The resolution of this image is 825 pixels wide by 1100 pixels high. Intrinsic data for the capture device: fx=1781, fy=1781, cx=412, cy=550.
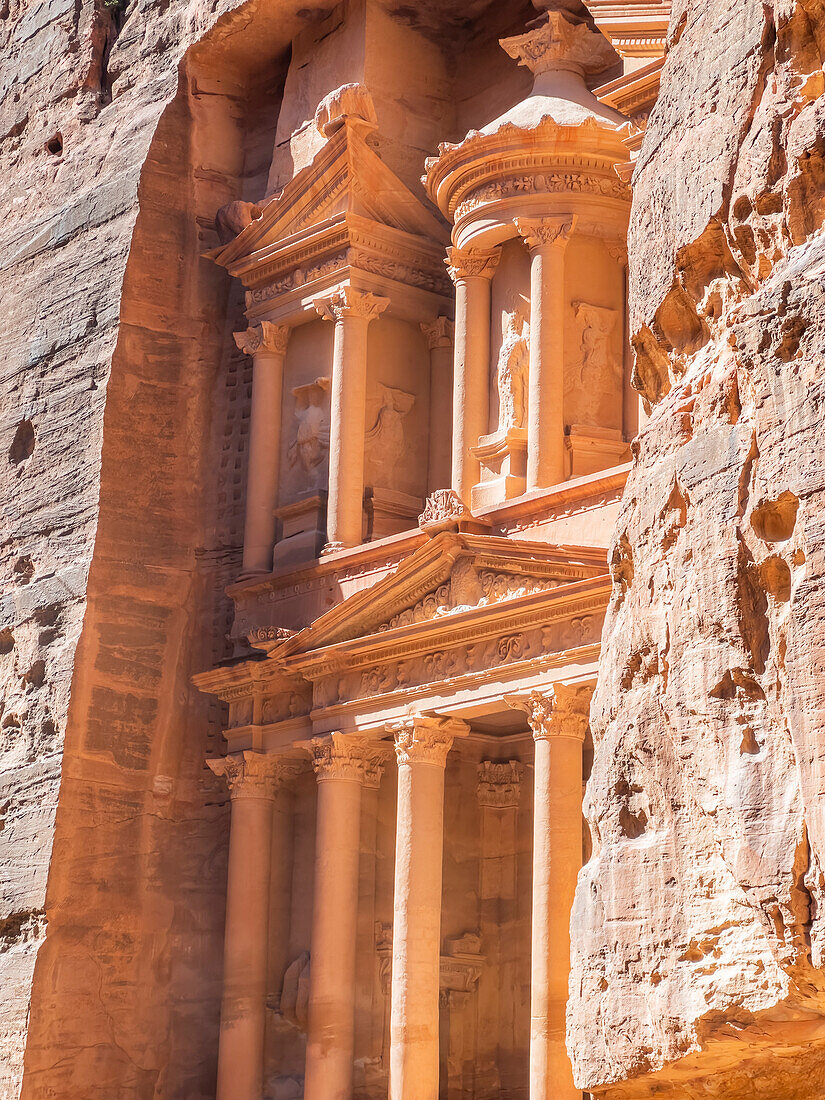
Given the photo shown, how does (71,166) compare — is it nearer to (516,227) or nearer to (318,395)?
(318,395)

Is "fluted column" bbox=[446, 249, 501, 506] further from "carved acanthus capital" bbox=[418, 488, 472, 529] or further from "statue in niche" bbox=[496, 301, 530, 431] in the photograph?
"carved acanthus capital" bbox=[418, 488, 472, 529]

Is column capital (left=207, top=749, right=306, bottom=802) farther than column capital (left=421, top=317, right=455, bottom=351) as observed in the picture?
No

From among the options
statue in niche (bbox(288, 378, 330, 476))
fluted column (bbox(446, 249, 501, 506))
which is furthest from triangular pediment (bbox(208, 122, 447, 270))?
statue in niche (bbox(288, 378, 330, 476))

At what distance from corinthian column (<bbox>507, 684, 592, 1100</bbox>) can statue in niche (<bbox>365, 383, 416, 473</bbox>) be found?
14.9 ft

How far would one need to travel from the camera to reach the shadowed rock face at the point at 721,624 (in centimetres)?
534

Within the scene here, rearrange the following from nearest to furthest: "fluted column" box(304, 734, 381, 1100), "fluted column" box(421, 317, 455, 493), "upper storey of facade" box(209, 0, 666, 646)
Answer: "fluted column" box(304, 734, 381, 1100) < "upper storey of facade" box(209, 0, 666, 646) < "fluted column" box(421, 317, 455, 493)

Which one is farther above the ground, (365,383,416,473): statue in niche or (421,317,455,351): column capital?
(421,317,455,351): column capital

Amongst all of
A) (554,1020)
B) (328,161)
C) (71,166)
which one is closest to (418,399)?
(328,161)

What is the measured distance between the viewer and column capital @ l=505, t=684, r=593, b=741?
48.2ft

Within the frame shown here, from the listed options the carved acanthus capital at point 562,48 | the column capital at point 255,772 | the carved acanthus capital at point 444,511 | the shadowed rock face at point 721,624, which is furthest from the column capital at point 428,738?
the shadowed rock face at point 721,624

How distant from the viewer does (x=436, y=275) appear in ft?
63.5

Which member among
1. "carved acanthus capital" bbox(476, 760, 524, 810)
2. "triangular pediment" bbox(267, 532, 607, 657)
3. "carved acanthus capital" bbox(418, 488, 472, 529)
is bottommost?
"carved acanthus capital" bbox(476, 760, 524, 810)

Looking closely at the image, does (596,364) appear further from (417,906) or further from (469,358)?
(417,906)

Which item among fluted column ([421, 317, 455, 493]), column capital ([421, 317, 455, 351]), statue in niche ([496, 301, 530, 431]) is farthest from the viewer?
column capital ([421, 317, 455, 351])
